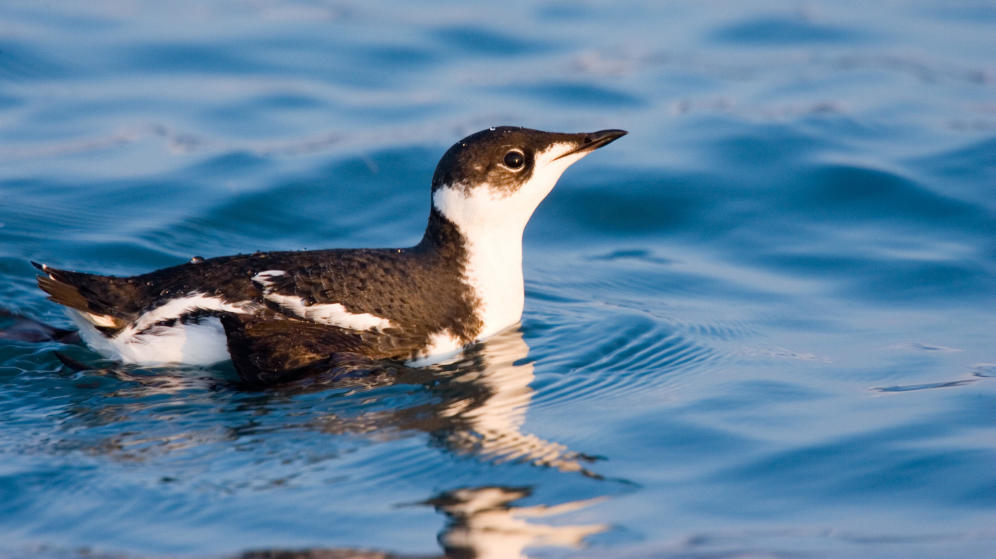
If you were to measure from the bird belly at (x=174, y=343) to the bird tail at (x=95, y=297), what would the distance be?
0.08 meters

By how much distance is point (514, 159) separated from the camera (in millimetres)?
7625

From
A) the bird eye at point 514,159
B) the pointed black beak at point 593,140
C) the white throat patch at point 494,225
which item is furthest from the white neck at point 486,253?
the pointed black beak at point 593,140

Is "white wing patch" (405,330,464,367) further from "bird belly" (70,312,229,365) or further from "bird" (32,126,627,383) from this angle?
"bird belly" (70,312,229,365)

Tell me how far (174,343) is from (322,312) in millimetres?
844

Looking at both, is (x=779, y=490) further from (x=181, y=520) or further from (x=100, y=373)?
(x=100, y=373)

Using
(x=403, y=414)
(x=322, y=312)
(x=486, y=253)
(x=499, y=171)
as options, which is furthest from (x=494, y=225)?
(x=403, y=414)

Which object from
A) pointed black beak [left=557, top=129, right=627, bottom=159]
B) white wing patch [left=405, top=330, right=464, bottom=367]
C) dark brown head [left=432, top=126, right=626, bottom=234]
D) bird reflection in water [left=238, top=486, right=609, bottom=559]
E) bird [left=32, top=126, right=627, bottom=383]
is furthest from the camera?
pointed black beak [left=557, top=129, right=627, bottom=159]

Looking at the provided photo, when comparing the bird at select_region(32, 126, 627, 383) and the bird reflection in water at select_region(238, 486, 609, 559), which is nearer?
the bird reflection in water at select_region(238, 486, 609, 559)

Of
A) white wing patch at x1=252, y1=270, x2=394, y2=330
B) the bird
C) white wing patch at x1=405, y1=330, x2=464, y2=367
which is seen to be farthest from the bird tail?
white wing patch at x1=405, y1=330, x2=464, y2=367

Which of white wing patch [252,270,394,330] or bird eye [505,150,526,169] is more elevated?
bird eye [505,150,526,169]

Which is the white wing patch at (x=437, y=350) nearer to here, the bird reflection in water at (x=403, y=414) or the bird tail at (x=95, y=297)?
the bird reflection in water at (x=403, y=414)

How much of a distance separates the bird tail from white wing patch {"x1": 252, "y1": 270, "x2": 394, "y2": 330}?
74cm

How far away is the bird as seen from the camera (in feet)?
23.0

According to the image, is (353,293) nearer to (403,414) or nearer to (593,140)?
(403,414)
